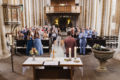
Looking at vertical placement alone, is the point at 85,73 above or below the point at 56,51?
below

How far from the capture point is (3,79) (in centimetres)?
486

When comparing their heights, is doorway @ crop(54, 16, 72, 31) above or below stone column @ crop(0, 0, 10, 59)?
above

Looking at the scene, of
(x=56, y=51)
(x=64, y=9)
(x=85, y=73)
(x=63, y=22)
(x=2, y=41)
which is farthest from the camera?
(x=63, y=22)

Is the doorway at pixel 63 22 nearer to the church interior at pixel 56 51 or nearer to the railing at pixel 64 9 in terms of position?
the railing at pixel 64 9

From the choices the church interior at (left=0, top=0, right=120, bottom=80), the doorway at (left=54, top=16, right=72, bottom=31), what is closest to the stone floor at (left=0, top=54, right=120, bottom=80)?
the church interior at (left=0, top=0, right=120, bottom=80)

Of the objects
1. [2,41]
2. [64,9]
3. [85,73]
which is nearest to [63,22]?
[64,9]

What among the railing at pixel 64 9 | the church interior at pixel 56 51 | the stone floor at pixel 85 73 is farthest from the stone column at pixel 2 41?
the railing at pixel 64 9

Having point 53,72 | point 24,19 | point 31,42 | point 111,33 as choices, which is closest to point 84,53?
point 31,42

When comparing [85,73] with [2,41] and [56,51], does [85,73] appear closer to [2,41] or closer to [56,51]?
[56,51]

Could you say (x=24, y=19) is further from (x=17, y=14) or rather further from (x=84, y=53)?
(x=84, y=53)

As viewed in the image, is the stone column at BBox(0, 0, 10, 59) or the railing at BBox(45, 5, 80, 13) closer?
the stone column at BBox(0, 0, 10, 59)

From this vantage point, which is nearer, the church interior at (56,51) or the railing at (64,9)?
the church interior at (56,51)

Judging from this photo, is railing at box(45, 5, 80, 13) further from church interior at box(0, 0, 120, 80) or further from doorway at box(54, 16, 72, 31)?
doorway at box(54, 16, 72, 31)

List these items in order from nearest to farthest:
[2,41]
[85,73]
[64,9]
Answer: [85,73]
[2,41]
[64,9]
